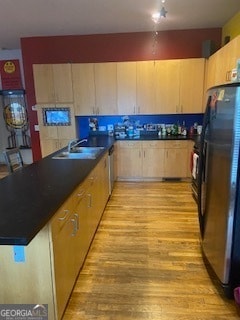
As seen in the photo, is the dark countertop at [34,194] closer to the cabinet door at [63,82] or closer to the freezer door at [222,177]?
the freezer door at [222,177]

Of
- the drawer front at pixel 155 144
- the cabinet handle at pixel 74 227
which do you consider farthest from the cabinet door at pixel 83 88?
the cabinet handle at pixel 74 227

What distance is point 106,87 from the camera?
15.8ft

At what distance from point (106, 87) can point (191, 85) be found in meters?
1.58

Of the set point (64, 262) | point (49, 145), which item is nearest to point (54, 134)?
point (49, 145)

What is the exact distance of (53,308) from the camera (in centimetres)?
160

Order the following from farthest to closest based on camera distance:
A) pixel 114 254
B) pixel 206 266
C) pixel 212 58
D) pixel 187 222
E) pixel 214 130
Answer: pixel 212 58, pixel 187 222, pixel 114 254, pixel 206 266, pixel 214 130

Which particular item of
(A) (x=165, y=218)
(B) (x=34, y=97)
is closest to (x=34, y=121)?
(B) (x=34, y=97)

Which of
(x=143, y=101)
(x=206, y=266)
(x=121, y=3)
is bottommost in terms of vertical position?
(x=206, y=266)

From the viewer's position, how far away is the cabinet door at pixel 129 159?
479 centimetres

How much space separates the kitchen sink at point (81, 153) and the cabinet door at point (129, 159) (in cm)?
116

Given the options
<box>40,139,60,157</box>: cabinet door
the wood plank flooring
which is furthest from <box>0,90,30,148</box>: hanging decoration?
the wood plank flooring

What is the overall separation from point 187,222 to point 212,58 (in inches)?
107

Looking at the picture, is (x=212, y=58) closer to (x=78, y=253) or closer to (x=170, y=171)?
(x=170, y=171)

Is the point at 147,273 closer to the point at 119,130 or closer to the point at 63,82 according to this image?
the point at 119,130
